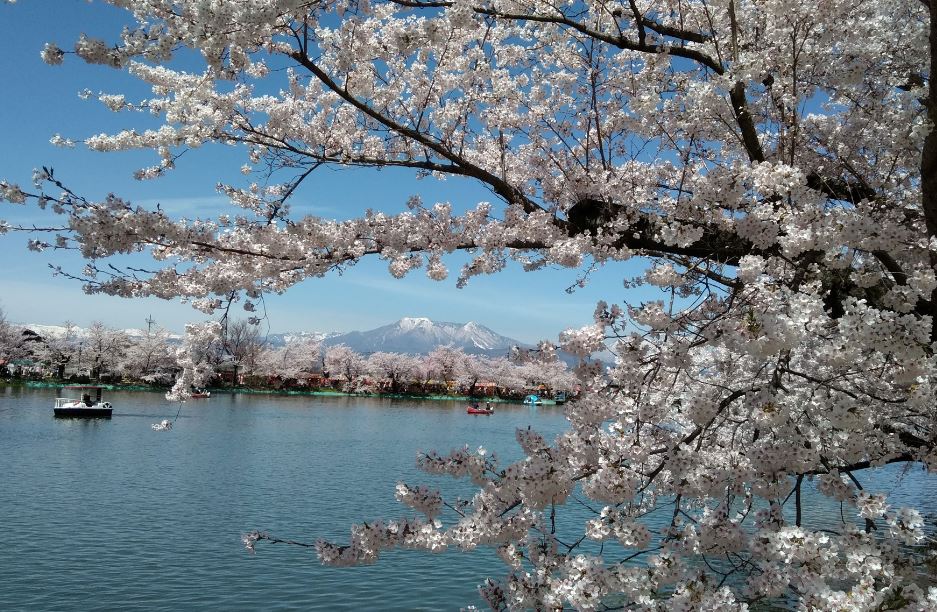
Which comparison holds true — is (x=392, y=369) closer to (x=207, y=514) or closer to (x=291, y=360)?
(x=291, y=360)

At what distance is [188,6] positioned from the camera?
310 centimetres

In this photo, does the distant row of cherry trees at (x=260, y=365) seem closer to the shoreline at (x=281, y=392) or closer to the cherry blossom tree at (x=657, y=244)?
the shoreline at (x=281, y=392)

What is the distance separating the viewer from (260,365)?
2773 inches

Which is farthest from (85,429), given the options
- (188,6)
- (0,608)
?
(188,6)

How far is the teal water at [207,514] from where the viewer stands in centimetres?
1024

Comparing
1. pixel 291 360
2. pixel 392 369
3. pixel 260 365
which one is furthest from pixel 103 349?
pixel 392 369

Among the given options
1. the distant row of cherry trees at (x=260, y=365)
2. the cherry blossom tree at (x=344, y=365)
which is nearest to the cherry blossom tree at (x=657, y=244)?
the distant row of cherry trees at (x=260, y=365)

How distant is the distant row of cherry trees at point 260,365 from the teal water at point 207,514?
23886 millimetres

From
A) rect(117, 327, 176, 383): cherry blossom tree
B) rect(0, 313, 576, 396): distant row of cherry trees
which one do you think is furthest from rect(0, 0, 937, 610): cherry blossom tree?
rect(117, 327, 176, 383): cherry blossom tree

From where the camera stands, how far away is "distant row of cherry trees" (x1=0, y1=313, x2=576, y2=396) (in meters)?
59.8

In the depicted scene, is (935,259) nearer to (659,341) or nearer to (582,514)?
(659,341)

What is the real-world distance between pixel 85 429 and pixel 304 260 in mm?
30161

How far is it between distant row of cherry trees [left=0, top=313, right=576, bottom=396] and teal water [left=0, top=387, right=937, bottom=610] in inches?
940

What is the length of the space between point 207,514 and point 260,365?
189 ft
